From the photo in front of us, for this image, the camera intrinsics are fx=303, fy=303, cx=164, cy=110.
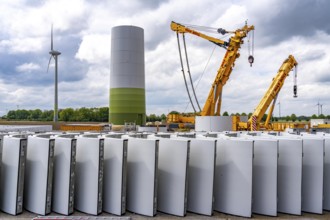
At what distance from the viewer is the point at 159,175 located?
9.12 m

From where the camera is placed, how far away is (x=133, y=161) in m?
8.92

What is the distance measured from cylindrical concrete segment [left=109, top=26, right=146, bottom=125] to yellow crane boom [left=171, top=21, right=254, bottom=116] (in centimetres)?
1110

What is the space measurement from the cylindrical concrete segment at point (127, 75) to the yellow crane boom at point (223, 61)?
11098mm

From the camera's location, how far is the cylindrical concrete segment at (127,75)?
43.4 m

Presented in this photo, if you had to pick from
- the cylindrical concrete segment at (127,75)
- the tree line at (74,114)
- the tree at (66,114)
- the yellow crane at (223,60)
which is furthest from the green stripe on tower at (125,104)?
the tree at (66,114)

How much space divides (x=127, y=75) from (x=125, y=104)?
4.29 metres

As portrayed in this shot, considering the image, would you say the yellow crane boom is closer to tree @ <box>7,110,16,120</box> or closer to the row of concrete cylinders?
the row of concrete cylinders

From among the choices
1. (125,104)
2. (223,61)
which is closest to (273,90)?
(223,61)

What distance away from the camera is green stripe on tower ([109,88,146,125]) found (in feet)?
146

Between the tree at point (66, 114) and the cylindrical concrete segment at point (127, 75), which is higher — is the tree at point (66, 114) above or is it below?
below

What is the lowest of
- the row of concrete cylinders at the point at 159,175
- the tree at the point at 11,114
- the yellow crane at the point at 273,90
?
the row of concrete cylinders at the point at 159,175

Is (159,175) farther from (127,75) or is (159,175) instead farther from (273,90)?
(127,75)

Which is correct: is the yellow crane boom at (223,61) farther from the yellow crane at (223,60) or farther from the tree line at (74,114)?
the tree line at (74,114)

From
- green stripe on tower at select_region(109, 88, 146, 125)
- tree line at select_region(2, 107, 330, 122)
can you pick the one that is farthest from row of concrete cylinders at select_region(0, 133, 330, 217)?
tree line at select_region(2, 107, 330, 122)
